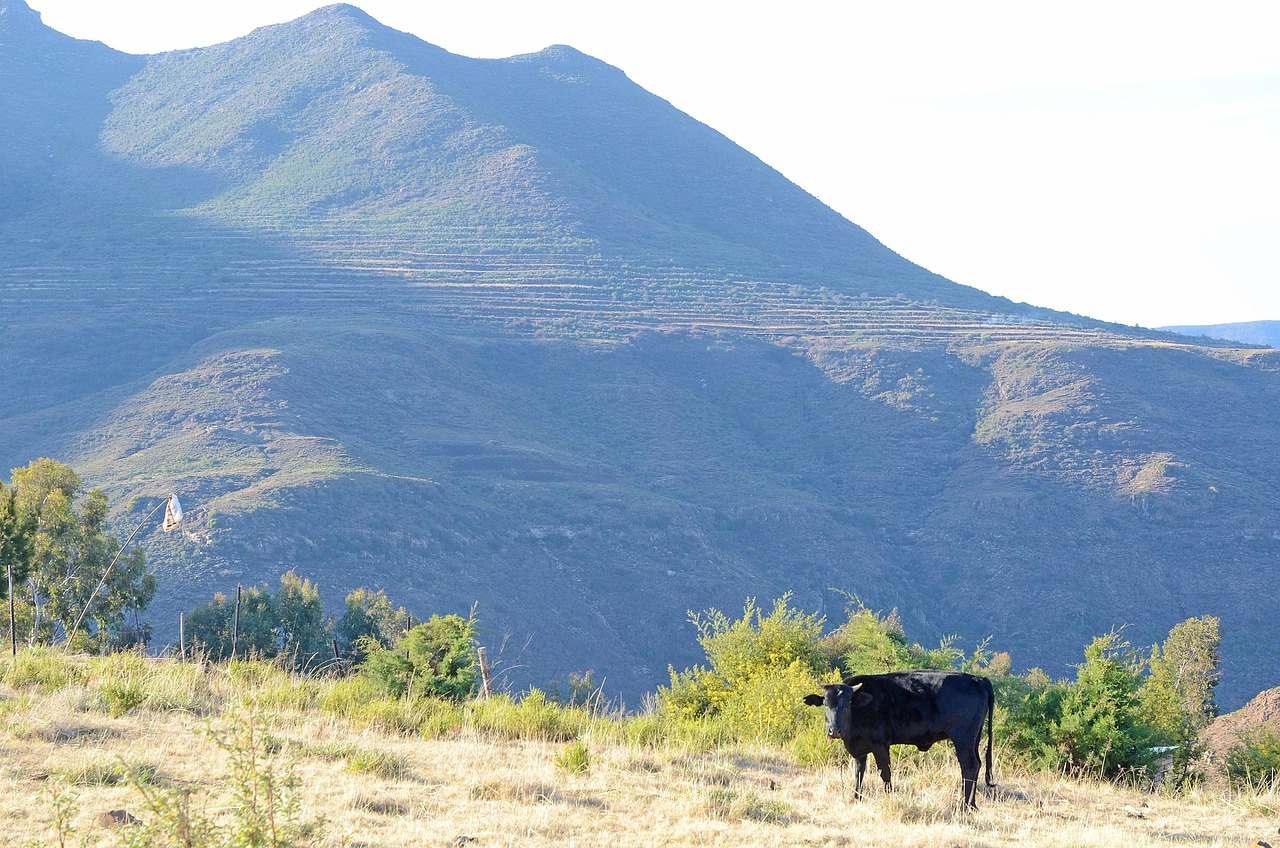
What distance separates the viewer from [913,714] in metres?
9.37

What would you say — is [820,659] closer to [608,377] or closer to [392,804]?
[392,804]

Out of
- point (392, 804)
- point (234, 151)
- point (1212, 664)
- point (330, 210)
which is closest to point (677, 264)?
point (330, 210)

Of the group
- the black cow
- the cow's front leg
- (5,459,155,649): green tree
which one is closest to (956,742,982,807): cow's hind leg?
the black cow

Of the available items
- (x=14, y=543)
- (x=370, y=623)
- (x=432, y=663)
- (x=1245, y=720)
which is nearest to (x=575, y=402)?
(x=370, y=623)

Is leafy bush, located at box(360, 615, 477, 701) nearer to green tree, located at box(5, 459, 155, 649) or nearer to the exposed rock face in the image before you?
the exposed rock face

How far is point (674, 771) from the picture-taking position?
9.68m

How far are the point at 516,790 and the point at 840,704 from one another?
249 centimetres

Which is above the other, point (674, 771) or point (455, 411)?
point (674, 771)

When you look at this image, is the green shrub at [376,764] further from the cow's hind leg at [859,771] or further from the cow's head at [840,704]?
the cow's hind leg at [859,771]

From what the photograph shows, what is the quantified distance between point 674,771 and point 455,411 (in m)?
82.4

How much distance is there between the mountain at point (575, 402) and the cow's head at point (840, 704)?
49.0 m

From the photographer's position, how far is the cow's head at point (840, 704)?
9094 millimetres

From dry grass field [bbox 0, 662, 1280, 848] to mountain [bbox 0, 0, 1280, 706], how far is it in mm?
46369

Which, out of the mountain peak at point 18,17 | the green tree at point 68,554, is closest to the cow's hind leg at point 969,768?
the green tree at point 68,554
